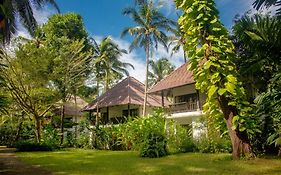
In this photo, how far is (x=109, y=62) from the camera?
129ft

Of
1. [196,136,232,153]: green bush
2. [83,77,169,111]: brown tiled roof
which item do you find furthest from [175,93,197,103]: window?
[196,136,232,153]: green bush

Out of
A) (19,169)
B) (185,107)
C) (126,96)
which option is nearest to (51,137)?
(126,96)

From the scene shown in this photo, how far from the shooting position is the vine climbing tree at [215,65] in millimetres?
12359

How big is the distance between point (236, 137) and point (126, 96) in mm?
19742

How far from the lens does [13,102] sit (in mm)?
26828

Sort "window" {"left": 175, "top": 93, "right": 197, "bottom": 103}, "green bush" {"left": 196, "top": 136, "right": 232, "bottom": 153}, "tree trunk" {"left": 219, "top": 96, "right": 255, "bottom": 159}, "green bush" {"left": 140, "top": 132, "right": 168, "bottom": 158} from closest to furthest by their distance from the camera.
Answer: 1. "tree trunk" {"left": 219, "top": 96, "right": 255, "bottom": 159}
2. "green bush" {"left": 140, "top": 132, "right": 168, "bottom": 158}
3. "green bush" {"left": 196, "top": 136, "right": 232, "bottom": 153}
4. "window" {"left": 175, "top": 93, "right": 197, "bottom": 103}

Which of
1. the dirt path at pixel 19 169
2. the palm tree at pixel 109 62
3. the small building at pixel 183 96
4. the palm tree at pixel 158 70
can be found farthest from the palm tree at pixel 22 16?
the palm tree at pixel 158 70

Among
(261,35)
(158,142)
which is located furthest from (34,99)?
(261,35)

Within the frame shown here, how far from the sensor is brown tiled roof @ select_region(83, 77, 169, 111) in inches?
1244

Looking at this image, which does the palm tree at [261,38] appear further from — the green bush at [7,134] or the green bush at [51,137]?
the green bush at [7,134]

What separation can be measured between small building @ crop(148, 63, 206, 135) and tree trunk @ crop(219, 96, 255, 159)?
12.2 m

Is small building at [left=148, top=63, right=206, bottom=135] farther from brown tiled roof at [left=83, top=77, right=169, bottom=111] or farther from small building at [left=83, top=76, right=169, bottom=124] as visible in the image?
brown tiled roof at [left=83, top=77, right=169, bottom=111]

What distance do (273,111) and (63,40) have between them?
2161 cm

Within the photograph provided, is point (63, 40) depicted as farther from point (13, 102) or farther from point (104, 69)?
point (104, 69)
